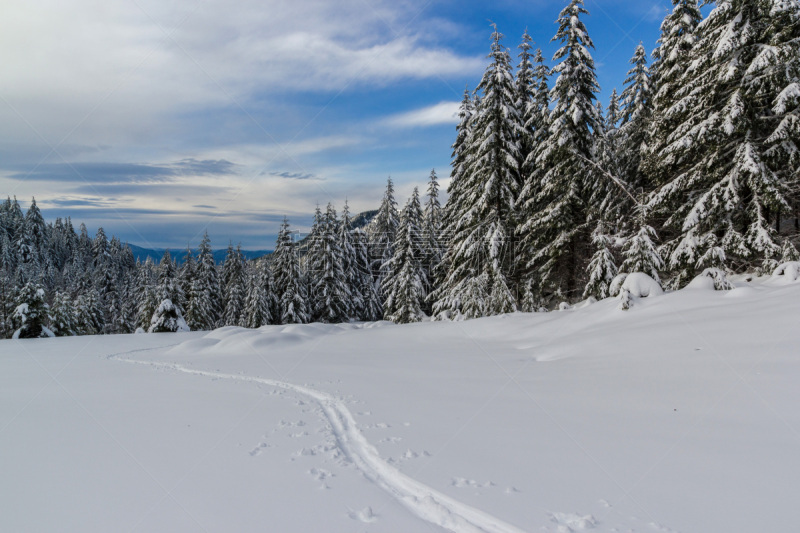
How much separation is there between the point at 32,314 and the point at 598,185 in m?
33.5

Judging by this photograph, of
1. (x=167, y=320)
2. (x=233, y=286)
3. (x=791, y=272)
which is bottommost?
(x=167, y=320)

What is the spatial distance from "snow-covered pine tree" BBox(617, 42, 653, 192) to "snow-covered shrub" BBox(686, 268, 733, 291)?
11688 millimetres

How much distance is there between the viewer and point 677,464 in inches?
151

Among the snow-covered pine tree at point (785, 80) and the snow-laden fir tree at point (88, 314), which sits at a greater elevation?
the snow-covered pine tree at point (785, 80)

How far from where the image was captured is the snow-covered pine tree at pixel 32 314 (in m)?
23.4

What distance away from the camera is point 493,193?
18250 mm

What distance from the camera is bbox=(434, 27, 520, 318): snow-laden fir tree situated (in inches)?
701

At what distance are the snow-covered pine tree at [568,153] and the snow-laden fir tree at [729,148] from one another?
148 inches

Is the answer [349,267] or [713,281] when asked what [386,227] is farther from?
[713,281]

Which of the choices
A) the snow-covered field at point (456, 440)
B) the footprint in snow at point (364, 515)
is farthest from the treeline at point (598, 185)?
the footprint in snow at point (364, 515)

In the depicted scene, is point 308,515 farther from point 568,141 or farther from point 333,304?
point 333,304

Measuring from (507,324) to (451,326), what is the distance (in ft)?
7.94

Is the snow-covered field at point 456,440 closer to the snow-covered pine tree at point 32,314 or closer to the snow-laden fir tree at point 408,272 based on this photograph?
the snow-laden fir tree at point 408,272

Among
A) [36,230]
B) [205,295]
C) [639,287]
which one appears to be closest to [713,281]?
[639,287]
